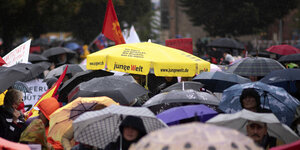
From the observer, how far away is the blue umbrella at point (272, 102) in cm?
699

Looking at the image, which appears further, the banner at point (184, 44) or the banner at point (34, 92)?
the banner at point (184, 44)

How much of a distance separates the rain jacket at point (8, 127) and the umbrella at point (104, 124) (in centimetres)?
144

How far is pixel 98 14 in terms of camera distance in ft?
161

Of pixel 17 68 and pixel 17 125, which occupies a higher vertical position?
pixel 17 68

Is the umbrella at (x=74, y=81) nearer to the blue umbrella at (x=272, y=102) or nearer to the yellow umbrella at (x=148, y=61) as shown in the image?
the yellow umbrella at (x=148, y=61)

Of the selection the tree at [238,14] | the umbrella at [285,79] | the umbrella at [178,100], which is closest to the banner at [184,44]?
the umbrella at [285,79]

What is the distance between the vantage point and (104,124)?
571 centimetres

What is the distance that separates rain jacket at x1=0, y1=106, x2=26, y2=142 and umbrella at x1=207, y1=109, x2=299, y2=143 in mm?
2574

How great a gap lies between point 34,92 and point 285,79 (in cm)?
438

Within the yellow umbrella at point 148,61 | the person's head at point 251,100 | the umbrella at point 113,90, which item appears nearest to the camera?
the person's head at point 251,100

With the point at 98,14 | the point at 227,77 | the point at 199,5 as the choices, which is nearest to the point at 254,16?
the point at 199,5

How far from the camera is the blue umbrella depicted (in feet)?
22.9

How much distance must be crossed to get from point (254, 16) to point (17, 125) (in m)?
37.8

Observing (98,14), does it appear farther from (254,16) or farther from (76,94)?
(76,94)
